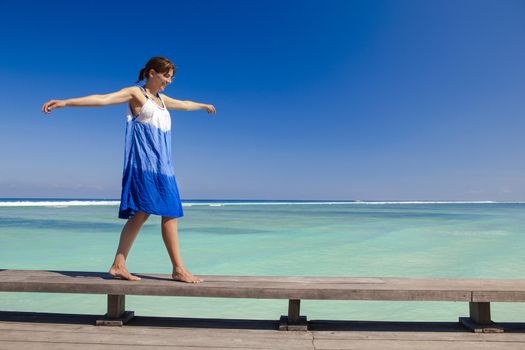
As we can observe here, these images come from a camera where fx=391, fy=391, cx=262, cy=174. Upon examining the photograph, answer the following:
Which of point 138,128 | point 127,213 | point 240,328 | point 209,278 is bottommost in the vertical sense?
point 240,328

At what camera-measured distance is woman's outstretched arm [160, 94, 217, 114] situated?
3.19m

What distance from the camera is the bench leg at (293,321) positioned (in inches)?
105

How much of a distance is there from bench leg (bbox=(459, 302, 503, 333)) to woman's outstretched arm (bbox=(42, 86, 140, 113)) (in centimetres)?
285

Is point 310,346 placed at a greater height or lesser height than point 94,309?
greater

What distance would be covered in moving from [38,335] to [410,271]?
246 inches

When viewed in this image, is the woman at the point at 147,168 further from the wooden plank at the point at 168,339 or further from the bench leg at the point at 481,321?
the bench leg at the point at 481,321

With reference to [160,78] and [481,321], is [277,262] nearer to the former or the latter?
[481,321]

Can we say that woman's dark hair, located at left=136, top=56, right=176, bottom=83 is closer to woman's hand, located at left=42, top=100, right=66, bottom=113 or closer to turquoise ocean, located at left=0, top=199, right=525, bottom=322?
woman's hand, located at left=42, top=100, right=66, bottom=113

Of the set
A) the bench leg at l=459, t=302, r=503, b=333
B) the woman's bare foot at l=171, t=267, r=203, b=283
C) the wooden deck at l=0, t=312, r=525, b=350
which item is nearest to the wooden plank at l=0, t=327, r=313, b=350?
the wooden deck at l=0, t=312, r=525, b=350

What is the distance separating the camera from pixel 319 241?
11188 millimetres

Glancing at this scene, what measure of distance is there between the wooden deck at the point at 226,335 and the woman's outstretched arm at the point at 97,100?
1437mm

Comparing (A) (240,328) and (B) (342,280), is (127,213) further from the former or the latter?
(B) (342,280)

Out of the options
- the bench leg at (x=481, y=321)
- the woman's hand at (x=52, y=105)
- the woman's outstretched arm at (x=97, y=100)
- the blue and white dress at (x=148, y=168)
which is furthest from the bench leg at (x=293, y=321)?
the woman's hand at (x=52, y=105)

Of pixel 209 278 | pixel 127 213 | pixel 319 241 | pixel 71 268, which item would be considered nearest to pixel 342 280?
pixel 209 278
